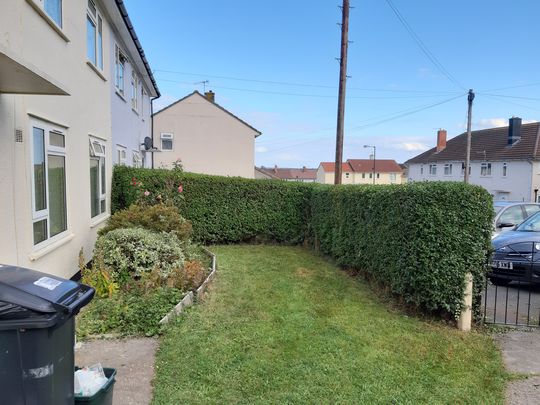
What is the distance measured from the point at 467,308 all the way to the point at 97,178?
743 centimetres

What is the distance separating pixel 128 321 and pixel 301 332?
2.07 metres

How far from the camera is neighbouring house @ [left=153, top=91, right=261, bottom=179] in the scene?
26.3 meters

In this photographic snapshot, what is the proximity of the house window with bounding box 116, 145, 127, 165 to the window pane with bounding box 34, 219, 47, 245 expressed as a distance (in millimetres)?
5850

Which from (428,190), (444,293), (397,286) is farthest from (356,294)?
(428,190)

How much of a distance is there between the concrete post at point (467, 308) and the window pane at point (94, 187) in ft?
22.8

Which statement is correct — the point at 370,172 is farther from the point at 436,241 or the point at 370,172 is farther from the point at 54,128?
the point at 54,128

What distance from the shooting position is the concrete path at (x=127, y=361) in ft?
11.3

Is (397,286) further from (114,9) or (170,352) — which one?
(114,9)

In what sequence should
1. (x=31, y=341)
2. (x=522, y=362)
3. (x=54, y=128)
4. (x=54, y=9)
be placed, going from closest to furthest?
(x=31, y=341) < (x=522, y=362) < (x=54, y=128) < (x=54, y=9)

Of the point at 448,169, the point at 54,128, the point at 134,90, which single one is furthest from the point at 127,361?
the point at 448,169

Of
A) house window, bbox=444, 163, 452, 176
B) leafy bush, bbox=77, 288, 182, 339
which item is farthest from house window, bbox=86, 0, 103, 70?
house window, bbox=444, 163, 452, 176

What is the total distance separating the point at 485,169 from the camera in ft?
121

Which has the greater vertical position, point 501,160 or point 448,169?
point 501,160

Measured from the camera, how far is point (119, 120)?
11.2 metres
